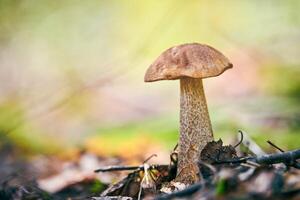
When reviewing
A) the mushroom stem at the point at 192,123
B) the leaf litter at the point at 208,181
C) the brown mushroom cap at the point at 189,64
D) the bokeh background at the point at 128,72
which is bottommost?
the leaf litter at the point at 208,181

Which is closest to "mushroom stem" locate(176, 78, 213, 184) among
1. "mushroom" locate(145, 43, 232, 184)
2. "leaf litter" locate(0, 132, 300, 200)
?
"mushroom" locate(145, 43, 232, 184)

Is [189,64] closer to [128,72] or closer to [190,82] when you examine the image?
[190,82]

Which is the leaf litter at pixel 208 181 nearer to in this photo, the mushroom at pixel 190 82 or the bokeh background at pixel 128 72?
the mushroom at pixel 190 82

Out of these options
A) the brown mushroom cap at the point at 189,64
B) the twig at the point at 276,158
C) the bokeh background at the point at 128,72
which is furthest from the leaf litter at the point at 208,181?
the bokeh background at the point at 128,72

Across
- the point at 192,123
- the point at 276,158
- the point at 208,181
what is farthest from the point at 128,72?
the point at 208,181

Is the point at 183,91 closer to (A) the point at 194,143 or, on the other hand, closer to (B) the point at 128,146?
(A) the point at 194,143

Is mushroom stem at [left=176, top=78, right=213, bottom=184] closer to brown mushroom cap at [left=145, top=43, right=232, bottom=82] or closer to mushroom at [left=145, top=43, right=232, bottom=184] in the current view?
mushroom at [left=145, top=43, right=232, bottom=184]

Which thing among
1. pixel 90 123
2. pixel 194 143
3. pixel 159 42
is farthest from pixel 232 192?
pixel 159 42
